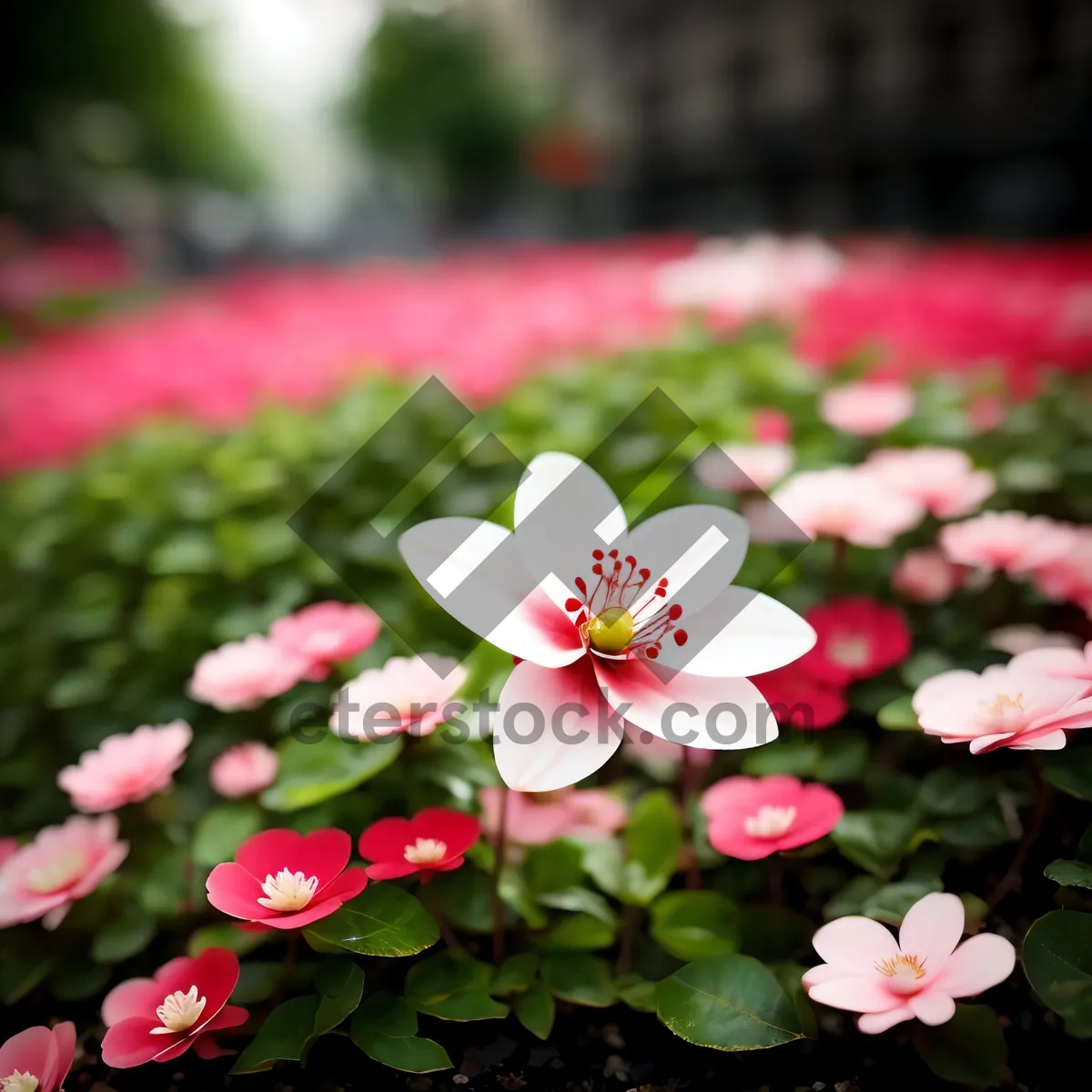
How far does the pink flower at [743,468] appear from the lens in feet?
3.54

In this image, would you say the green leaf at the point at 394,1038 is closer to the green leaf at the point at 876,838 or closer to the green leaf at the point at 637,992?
the green leaf at the point at 637,992

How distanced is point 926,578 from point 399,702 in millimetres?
759

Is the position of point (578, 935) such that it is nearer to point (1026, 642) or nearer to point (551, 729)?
point (551, 729)

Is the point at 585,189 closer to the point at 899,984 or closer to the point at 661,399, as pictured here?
the point at 661,399

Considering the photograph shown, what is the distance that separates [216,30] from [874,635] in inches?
550

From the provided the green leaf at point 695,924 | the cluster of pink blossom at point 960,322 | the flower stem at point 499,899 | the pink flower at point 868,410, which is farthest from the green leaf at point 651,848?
the cluster of pink blossom at point 960,322

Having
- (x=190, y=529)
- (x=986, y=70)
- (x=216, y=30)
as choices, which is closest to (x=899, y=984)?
(x=190, y=529)

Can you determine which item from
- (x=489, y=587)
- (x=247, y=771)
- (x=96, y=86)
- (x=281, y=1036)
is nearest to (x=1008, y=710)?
(x=489, y=587)

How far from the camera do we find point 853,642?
98cm

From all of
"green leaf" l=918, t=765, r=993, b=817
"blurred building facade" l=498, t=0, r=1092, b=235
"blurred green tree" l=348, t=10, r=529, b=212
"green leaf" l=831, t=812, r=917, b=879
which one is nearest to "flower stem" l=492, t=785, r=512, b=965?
"green leaf" l=831, t=812, r=917, b=879

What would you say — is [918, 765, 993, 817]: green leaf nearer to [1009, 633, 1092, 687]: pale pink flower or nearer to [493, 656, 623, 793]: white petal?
[1009, 633, 1092, 687]: pale pink flower

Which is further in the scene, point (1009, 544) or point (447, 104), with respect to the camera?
point (447, 104)

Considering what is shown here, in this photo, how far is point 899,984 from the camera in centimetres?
62

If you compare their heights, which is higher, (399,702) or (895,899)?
(399,702)
